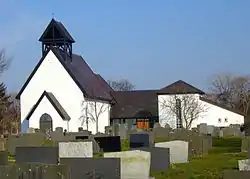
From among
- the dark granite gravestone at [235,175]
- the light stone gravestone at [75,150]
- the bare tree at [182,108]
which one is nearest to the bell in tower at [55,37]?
the bare tree at [182,108]

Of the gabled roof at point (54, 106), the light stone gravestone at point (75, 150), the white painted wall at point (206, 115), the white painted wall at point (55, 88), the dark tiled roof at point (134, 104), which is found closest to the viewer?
the light stone gravestone at point (75, 150)

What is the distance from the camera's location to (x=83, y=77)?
66750 mm

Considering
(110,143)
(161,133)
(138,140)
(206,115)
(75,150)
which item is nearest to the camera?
(75,150)

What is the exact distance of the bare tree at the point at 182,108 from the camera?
228 ft

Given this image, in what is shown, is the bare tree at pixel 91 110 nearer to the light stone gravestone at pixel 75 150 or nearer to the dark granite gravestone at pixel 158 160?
the dark granite gravestone at pixel 158 160

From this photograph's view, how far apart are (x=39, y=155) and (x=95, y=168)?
2824mm

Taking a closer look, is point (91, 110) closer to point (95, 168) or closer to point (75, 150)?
point (75, 150)

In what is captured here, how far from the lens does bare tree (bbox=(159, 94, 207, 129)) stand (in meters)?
69.4

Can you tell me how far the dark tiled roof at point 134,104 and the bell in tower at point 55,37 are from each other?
11.9 m

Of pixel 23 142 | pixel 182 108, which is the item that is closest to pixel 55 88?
pixel 182 108

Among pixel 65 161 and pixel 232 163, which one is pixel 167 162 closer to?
pixel 232 163

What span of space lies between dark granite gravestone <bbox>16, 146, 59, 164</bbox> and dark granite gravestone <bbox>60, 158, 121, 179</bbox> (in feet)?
7.12

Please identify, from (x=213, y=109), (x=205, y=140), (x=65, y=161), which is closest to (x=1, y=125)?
(x=213, y=109)

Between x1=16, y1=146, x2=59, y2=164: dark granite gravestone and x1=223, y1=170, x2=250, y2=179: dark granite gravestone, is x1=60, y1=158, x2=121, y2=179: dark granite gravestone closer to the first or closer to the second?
x1=16, y1=146, x2=59, y2=164: dark granite gravestone
